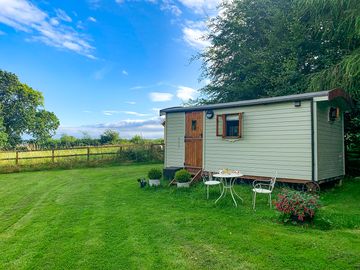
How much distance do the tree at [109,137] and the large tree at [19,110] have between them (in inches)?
326

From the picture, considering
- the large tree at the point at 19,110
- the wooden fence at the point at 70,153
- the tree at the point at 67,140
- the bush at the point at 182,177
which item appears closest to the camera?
the bush at the point at 182,177

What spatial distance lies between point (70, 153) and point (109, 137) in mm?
8101

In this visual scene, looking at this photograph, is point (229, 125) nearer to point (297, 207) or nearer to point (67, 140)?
point (297, 207)

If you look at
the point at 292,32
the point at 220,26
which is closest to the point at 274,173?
the point at 292,32

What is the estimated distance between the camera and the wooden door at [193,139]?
330 inches

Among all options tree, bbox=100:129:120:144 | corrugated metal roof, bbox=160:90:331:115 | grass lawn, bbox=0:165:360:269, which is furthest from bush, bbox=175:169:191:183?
tree, bbox=100:129:120:144

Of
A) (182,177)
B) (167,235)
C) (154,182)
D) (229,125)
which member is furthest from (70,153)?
(167,235)

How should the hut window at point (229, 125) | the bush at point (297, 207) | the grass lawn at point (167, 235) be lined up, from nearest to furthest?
the grass lawn at point (167, 235), the bush at point (297, 207), the hut window at point (229, 125)

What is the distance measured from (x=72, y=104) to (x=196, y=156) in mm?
14316

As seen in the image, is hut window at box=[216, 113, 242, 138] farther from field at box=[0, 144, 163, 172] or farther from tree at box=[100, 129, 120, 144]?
tree at box=[100, 129, 120, 144]

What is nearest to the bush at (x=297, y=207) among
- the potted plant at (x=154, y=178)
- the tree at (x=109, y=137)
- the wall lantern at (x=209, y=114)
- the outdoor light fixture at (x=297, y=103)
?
the outdoor light fixture at (x=297, y=103)

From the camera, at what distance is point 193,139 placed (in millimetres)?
8555

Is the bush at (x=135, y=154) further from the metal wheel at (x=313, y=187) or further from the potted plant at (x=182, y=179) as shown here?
the metal wheel at (x=313, y=187)

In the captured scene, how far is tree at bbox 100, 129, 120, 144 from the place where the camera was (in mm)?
21188
